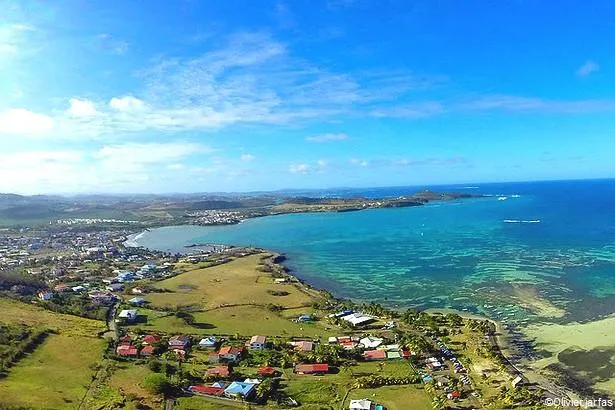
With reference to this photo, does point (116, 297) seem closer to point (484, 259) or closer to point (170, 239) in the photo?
point (484, 259)

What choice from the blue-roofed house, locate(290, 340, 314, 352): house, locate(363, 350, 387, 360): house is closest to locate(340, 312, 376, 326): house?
locate(290, 340, 314, 352): house

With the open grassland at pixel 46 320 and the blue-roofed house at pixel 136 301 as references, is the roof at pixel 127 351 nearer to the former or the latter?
the open grassland at pixel 46 320

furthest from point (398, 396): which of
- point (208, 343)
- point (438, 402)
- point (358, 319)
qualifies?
point (208, 343)

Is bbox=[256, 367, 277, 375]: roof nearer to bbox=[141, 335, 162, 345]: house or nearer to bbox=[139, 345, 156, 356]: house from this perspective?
bbox=[139, 345, 156, 356]: house

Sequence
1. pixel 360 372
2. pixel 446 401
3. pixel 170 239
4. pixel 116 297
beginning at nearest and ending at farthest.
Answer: pixel 446 401 → pixel 360 372 → pixel 116 297 → pixel 170 239

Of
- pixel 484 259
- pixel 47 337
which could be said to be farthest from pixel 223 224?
pixel 47 337

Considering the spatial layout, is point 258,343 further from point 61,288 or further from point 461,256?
point 461,256
